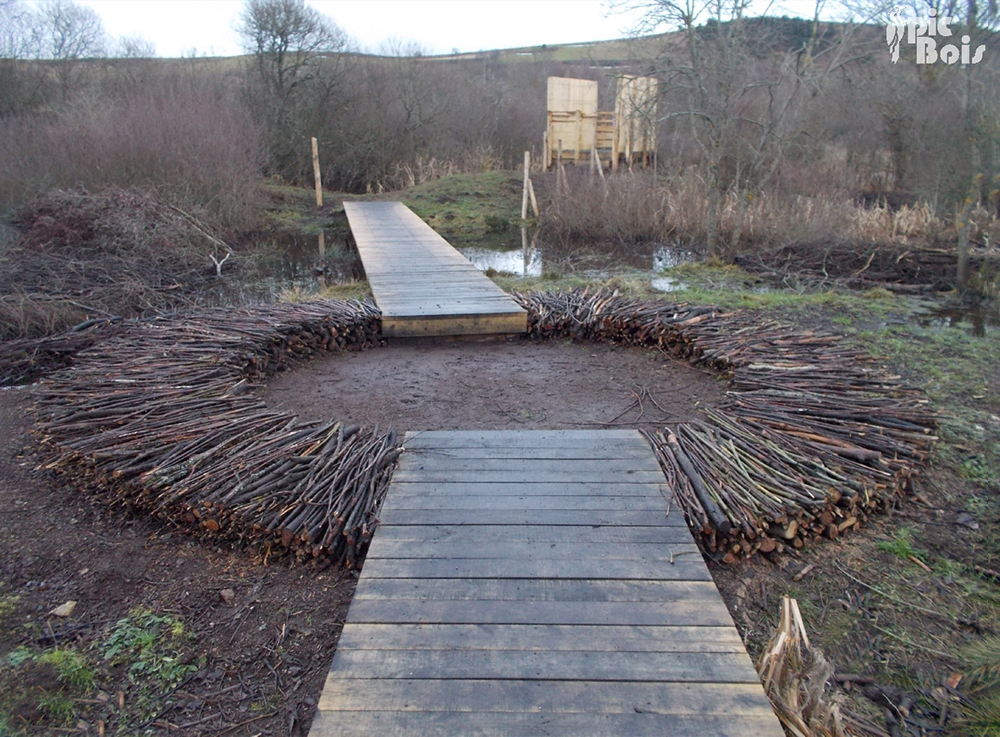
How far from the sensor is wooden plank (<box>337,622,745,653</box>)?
239cm

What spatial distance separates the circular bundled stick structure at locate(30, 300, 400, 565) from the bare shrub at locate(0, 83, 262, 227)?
9.40m

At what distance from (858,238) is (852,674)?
1034 cm

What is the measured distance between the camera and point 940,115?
44.8 feet

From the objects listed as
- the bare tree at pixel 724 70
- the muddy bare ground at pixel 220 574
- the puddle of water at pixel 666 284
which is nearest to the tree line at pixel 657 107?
the bare tree at pixel 724 70

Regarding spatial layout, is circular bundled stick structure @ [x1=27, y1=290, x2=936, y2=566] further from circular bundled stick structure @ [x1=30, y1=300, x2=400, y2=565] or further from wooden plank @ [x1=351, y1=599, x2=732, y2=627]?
wooden plank @ [x1=351, y1=599, x2=732, y2=627]

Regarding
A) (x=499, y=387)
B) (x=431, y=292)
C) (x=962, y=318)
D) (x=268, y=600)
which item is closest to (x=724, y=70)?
(x=962, y=318)

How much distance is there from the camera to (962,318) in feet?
27.8

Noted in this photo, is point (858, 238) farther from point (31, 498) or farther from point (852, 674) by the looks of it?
point (31, 498)

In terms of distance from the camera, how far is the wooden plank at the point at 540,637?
7.86 feet

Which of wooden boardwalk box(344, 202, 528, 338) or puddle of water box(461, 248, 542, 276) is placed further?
puddle of water box(461, 248, 542, 276)

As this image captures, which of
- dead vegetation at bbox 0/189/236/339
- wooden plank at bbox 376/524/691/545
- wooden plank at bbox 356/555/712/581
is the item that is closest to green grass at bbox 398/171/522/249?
dead vegetation at bbox 0/189/236/339

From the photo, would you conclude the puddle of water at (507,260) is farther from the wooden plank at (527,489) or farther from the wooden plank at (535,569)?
the wooden plank at (535,569)

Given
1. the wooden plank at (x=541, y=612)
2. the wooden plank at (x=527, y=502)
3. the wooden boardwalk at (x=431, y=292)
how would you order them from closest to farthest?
the wooden plank at (x=541, y=612)
the wooden plank at (x=527, y=502)
the wooden boardwalk at (x=431, y=292)

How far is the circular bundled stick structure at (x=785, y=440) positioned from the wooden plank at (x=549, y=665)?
100cm
